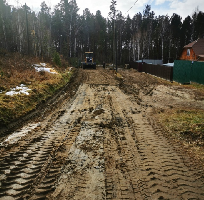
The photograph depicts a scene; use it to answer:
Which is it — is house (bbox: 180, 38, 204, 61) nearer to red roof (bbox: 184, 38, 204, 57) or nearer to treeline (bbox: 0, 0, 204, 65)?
red roof (bbox: 184, 38, 204, 57)

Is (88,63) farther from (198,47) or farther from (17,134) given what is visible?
(17,134)

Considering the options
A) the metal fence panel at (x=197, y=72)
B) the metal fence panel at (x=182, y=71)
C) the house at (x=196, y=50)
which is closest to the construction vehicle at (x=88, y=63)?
the metal fence panel at (x=182, y=71)

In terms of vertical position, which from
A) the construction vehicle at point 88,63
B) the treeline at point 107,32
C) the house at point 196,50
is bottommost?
the construction vehicle at point 88,63

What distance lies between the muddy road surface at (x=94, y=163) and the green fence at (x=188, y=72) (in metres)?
10.9

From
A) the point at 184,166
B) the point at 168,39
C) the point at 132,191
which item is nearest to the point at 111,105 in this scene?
the point at 184,166

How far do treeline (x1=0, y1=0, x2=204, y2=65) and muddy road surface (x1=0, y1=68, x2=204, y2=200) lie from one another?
36914 millimetres

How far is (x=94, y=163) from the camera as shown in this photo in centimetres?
403

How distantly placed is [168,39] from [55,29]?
33669 mm

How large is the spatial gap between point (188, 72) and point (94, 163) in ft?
49.5

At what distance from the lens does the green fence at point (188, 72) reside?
14997 millimetres

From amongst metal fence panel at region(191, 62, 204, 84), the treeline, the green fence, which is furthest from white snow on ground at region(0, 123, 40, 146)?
the treeline

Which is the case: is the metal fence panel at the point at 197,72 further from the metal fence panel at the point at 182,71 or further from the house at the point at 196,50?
the house at the point at 196,50

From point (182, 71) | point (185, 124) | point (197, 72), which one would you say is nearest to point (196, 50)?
point (182, 71)

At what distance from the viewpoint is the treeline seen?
42188mm
